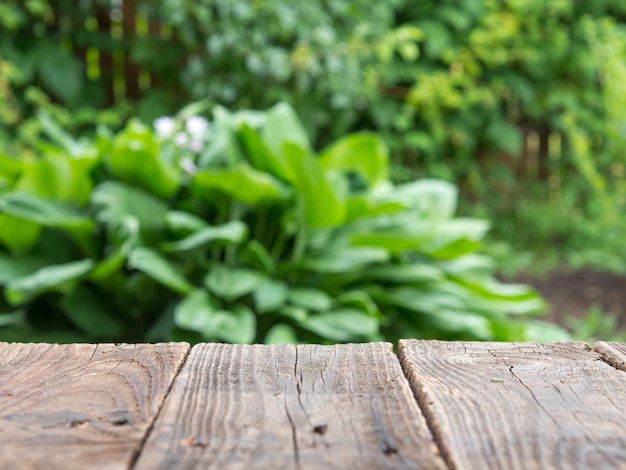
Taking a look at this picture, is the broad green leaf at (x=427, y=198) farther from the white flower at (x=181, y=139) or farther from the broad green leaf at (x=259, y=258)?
the white flower at (x=181, y=139)

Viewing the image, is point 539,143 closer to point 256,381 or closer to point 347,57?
point 347,57

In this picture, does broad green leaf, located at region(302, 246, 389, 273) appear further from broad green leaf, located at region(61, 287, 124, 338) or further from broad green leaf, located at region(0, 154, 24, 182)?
broad green leaf, located at region(0, 154, 24, 182)

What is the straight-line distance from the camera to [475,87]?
5723mm

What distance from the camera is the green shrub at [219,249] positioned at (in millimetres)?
2320

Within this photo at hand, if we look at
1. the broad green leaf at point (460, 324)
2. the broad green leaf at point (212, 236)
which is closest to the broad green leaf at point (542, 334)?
the broad green leaf at point (460, 324)

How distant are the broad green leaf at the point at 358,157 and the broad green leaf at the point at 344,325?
0.72 metres

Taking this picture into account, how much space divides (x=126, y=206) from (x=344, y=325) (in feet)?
2.51

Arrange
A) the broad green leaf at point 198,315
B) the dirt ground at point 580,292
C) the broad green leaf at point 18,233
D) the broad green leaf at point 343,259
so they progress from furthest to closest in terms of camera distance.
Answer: the dirt ground at point 580,292 → the broad green leaf at point 343,259 → the broad green leaf at point 18,233 → the broad green leaf at point 198,315

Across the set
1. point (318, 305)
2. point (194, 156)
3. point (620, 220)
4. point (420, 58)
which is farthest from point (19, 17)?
point (620, 220)

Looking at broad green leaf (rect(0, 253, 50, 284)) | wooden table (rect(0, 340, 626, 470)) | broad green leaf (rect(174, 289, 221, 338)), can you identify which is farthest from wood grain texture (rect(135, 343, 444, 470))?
broad green leaf (rect(0, 253, 50, 284))

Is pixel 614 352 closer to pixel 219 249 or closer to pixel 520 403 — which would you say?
pixel 520 403

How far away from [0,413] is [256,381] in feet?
0.78

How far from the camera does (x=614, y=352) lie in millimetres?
921

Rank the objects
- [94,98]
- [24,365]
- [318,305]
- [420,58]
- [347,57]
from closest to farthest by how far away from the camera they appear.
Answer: [24,365]
[318,305]
[347,57]
[94,98]
[420,58]
